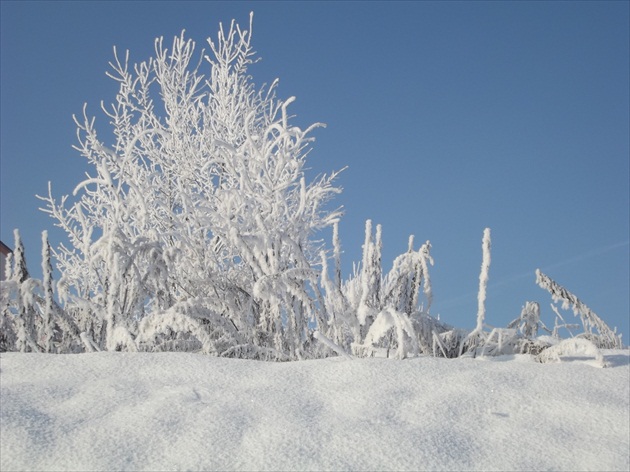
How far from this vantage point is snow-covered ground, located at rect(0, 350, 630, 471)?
1.78 metres

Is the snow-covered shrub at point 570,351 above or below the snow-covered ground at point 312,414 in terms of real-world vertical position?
above

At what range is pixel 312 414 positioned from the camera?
199cm

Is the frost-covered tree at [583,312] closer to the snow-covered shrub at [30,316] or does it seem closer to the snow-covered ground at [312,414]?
the snow-covered ground at [312,414]

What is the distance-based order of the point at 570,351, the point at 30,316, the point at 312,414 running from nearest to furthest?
1. the point at 312,414
2. the point at 570,351
3. the point at 30,316

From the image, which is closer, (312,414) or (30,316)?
(312,414)

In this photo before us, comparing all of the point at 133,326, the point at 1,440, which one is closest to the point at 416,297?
the point at 133,326

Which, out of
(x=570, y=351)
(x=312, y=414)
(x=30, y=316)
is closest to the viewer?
(x=312, y=414)

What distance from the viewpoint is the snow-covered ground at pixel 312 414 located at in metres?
1.78

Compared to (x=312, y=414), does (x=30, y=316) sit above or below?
above

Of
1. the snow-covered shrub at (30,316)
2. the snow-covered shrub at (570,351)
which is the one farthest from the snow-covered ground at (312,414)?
the snow-covered shrub at (30,316)

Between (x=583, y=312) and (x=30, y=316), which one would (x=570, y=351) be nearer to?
(x=583, y=312)

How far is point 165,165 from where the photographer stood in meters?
7.43

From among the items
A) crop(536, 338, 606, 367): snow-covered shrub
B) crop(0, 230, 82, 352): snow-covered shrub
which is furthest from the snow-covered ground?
crop(0, 230, 82, 352): snow-covered shrub

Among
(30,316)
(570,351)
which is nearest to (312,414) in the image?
(570,351)
